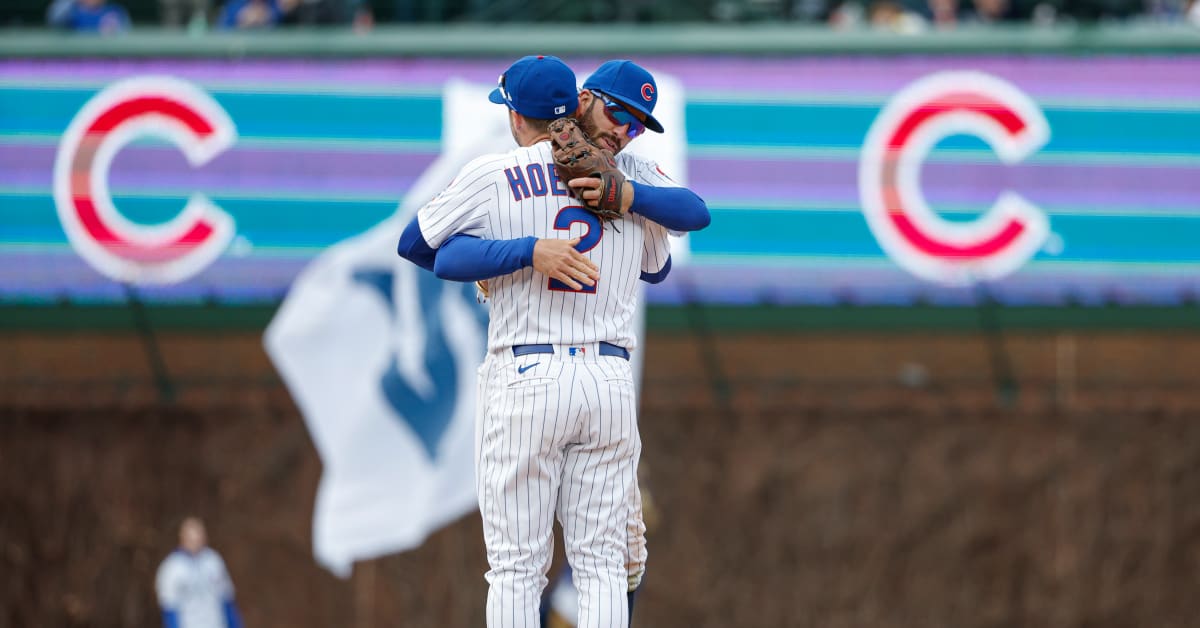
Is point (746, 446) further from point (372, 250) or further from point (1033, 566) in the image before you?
point (372, 250)

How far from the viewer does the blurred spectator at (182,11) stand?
41.9 ft

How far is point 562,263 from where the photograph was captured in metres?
4.77

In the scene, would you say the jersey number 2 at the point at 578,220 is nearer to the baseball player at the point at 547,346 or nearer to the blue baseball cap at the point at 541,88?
the baseball player at the point at 547,346

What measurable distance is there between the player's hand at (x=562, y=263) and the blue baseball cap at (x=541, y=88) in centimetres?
45

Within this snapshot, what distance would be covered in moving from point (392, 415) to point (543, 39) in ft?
11.9

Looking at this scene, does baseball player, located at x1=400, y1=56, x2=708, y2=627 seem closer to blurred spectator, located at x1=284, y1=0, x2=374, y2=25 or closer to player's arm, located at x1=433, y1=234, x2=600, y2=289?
player's arm, located at x1=433, y1=234, x2=600, y2=289

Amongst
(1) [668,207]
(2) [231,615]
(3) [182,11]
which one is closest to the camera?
(1) [668,207]

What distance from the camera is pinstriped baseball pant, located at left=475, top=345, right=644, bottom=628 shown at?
15.9 feet

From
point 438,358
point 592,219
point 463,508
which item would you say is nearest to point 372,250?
point 438,358

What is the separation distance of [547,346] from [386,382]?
468 centimetres

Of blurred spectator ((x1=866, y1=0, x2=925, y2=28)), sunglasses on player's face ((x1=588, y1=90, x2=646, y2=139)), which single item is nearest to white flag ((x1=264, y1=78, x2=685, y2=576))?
blurred spectator ((x1=866, y1=0, x2=925, y2=28))

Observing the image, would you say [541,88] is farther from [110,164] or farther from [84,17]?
[84,17]

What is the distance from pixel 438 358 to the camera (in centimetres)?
950

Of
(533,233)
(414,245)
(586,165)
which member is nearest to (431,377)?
(414,245)
